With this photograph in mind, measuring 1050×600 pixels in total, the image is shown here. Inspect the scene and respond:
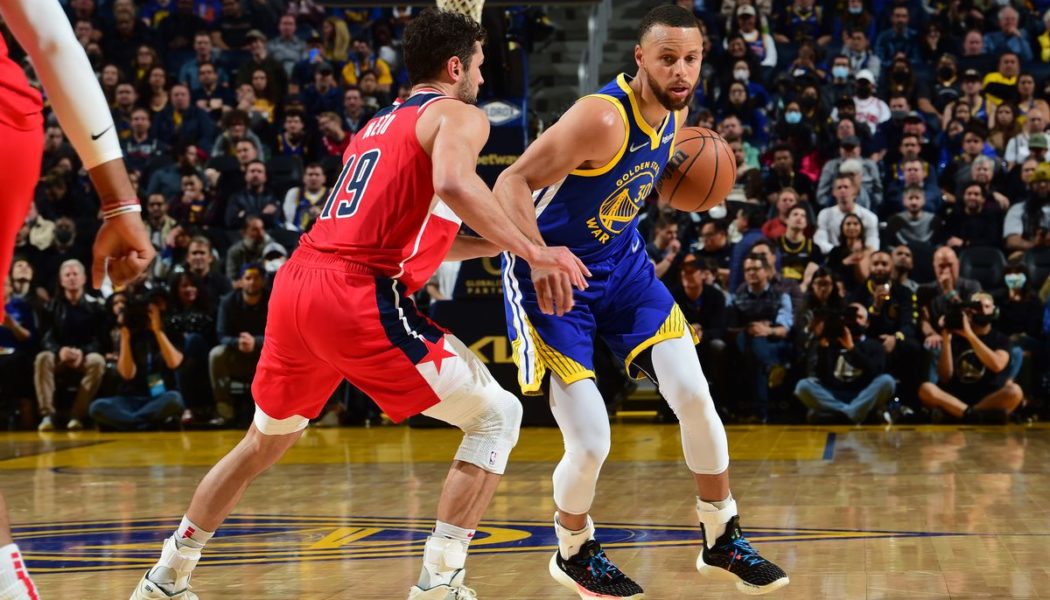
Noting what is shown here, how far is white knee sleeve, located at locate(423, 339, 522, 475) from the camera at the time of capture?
4.03 meters

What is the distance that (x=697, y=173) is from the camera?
491 cm

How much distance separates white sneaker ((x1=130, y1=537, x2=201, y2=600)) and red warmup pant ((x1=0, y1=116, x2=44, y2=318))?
1986 mm

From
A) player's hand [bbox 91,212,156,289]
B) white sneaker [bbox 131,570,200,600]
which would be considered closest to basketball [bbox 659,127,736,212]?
white sneaker [bbox 131,570,200,600]

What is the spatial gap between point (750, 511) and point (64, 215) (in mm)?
9379

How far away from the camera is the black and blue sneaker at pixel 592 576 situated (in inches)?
172

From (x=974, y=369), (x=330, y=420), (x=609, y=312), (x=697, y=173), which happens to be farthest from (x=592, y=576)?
(x=330, y=420)

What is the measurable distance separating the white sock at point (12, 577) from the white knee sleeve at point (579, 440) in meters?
2.16

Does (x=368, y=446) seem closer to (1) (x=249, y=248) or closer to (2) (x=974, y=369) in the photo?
(1) (x=249, y=248)

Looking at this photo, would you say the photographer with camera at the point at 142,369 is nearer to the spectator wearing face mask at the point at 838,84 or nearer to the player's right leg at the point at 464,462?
the spectator wearing face mask at the point at 838,84

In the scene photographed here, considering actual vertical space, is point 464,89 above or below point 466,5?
above

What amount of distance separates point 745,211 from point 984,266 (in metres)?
2.09

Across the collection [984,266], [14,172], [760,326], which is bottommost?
[760,326]

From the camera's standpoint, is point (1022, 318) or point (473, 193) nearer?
point (473, 193)

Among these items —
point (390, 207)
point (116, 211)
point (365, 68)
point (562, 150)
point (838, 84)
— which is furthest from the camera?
point (365, 68)
